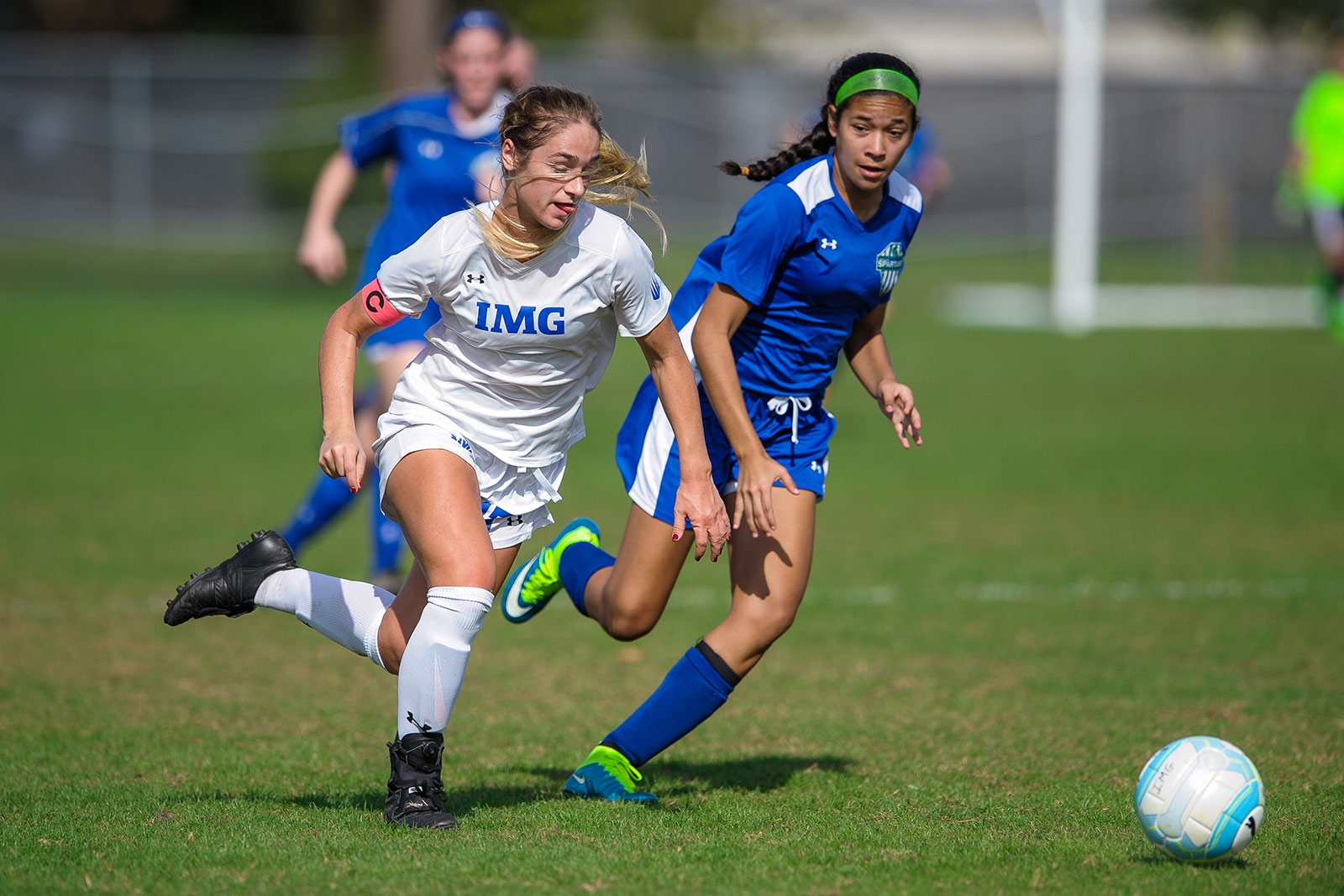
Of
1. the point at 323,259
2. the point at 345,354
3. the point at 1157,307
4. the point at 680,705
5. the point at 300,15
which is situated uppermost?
the point at 300,15

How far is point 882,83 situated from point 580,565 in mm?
1712

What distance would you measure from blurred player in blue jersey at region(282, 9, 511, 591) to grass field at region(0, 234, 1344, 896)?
645mm

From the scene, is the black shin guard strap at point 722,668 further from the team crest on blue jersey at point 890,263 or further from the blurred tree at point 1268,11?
the blurred tree at point 1268,11

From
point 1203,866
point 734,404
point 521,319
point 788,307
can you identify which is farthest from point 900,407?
point 1203,866

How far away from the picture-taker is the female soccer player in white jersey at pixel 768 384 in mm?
3881

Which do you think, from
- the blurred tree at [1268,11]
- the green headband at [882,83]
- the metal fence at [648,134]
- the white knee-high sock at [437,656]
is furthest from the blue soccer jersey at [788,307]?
the blurred tree at [1268,11]

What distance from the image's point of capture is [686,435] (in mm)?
3754

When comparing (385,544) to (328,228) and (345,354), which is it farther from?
(345,354)

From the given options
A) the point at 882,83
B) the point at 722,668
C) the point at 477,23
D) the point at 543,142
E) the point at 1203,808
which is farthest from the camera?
the point at 477,23

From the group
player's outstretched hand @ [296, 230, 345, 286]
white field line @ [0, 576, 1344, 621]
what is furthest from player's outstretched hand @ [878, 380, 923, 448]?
player's outstretched hand @ [296, 230, 345, 286]

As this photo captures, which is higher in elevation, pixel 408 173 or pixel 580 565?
pixel 408 173

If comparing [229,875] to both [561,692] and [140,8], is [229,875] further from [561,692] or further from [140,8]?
[140,8]

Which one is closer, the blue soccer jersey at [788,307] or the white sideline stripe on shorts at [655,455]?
the blue soccer jersey at [788,307]

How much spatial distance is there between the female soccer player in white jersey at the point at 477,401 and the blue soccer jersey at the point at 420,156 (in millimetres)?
2674
